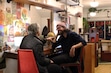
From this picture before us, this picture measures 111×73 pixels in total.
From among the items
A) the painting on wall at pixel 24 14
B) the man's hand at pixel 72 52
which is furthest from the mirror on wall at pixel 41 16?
the man's hand at pixel 72 52

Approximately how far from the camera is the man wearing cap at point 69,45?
371 centimetres

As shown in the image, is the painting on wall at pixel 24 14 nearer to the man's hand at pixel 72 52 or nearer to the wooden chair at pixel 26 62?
the man's hand at pixel 72 52

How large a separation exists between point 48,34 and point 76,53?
0.92 metres

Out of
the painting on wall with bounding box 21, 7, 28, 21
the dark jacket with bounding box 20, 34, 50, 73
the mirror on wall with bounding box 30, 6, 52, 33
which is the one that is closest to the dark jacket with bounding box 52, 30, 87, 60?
the mirror on wall with bounding box 30, 6, 52, 33

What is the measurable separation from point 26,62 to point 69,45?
1.43 metres

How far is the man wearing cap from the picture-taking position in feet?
12.2

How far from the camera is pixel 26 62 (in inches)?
106

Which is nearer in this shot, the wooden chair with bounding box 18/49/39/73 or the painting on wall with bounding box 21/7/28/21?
the wooden chair with bounding box 18/49/39/73

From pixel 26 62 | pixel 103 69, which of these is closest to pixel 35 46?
pixel 26 62

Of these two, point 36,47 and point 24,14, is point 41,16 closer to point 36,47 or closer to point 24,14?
point 24,14

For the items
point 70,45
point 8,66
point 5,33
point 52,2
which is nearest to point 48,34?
point 70,45

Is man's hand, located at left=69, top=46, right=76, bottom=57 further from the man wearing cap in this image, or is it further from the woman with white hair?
the woman with white hair

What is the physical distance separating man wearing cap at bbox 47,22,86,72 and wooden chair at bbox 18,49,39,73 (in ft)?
3.56

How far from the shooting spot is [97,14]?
12.3m
